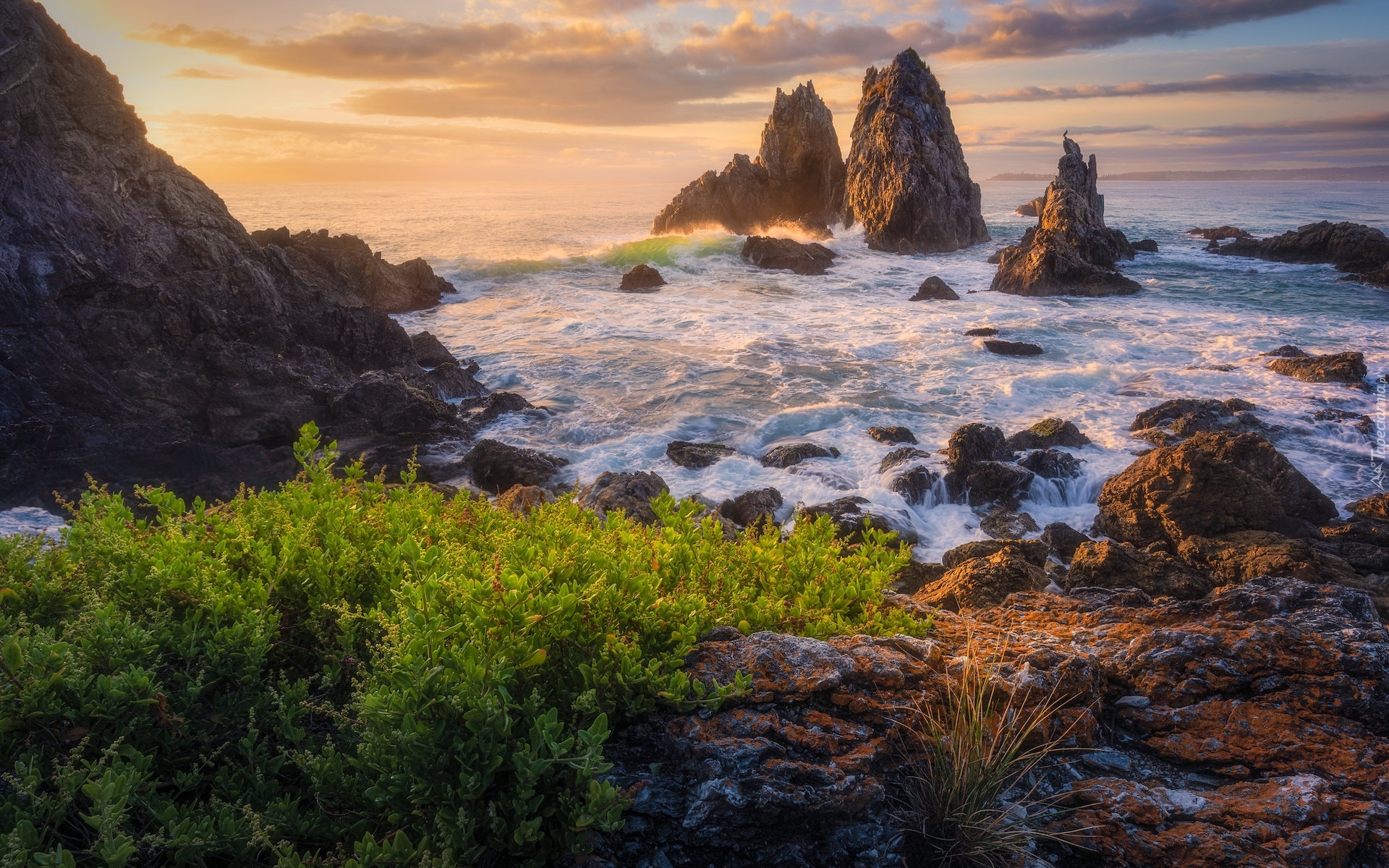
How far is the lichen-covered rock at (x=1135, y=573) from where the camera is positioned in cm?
820

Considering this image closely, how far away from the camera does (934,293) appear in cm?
3328

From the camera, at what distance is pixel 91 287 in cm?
1517

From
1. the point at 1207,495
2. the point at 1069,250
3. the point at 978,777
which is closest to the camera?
the point at 978,777

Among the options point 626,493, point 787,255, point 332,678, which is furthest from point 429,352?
point 787,255

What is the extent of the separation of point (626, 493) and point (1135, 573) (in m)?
7.02

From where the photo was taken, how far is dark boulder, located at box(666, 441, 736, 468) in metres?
14.9

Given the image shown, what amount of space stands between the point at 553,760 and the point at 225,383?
1678 centimetres

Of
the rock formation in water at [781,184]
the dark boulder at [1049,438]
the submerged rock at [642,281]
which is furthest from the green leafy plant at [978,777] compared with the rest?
the rock formation in water at [781,184]

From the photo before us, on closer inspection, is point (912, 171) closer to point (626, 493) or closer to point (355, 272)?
point (355, 272)

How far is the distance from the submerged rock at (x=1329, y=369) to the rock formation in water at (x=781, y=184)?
3766 centimetres

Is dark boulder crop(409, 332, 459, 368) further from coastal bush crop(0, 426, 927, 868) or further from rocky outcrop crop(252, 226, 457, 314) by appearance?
coastal bush crop(0, 426, 927, 868)

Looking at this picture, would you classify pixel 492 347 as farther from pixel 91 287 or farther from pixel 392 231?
pixel 392 231

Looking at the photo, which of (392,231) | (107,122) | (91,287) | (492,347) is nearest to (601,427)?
(492,347)

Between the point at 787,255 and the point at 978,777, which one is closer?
the point at 978,777
